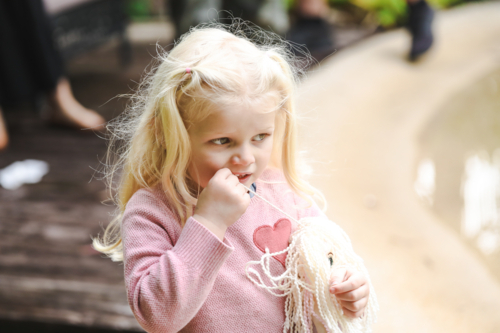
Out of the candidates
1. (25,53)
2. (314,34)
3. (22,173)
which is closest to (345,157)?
(22,173)

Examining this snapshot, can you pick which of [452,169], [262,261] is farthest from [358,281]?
[452,169]

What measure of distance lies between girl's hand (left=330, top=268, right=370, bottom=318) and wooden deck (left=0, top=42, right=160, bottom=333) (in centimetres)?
47

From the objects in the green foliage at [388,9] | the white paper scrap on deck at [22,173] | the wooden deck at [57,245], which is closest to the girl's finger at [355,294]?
the wooden deck at [57,245]

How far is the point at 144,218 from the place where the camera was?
2.45 ft

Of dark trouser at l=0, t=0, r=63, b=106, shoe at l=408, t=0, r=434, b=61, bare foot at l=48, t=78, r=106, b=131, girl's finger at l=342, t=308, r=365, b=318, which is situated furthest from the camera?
shoe at l=408, t=0, r=434, b=61

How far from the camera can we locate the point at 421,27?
3047 millimetres

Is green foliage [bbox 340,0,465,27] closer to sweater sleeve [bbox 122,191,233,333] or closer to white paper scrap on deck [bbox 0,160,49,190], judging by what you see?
white paper scrap on deck [bbox 0,160,49,190]

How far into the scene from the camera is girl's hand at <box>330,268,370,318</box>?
0.74 metres

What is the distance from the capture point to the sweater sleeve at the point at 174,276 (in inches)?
26.5

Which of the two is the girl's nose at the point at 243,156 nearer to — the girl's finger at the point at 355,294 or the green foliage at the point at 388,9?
the girl's finger at the point at 355,294

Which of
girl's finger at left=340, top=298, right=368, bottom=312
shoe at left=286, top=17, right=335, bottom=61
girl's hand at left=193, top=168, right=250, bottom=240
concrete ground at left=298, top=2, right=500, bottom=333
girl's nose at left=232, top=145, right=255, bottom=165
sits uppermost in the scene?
girl's nose at left=232, top=145, right=255, bottom=165

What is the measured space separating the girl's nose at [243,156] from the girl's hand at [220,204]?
3 cm

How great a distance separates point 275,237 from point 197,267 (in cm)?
18

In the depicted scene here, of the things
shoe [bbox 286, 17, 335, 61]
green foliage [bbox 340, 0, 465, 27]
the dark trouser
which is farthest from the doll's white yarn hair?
green foliage [bbox 340, 0, 465, 27]
